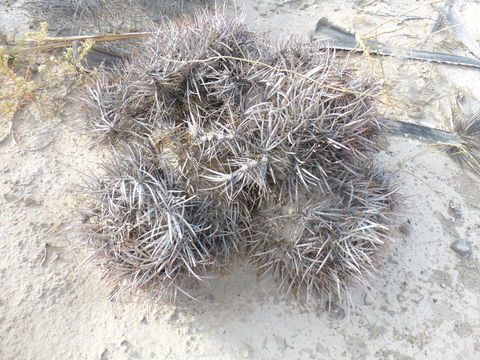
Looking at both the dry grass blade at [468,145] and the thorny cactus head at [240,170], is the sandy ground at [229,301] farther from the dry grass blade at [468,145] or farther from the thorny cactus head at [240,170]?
the thorny cactus head at [240,170]

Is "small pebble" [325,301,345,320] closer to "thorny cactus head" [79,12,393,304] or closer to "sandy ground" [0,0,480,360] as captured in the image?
"sandy ground" [0,0,480,360]

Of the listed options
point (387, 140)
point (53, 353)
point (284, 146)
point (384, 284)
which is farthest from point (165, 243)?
point (387, 140)

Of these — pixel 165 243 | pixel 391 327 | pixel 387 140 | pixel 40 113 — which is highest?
pixel 165 243

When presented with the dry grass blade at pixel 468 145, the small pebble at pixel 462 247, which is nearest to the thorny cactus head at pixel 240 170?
the small pebble at pixel 462 247

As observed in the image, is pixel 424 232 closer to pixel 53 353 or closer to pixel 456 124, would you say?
pixel 456 124

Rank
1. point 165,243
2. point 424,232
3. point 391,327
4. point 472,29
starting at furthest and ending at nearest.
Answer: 1. point 472,29
2. point 424,232
3. point 391,327
4. point 165,243

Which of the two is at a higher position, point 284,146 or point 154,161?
point 284,146
